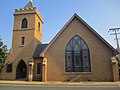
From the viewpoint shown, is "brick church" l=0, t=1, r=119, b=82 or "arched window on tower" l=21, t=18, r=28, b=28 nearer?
"brick church" l=0, t=1, r=119, b=82

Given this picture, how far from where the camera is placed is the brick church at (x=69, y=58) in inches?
941

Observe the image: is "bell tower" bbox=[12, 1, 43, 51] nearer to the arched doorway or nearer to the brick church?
the brick church

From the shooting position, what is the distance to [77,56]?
2512cm

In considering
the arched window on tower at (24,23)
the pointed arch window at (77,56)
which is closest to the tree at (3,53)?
the arched window on tower at (24,23)

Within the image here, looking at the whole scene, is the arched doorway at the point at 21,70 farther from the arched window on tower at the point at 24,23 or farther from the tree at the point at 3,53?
the arched window on tower at the point at 24,23

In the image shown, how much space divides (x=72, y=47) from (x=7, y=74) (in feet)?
42.6

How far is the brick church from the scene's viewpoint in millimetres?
23891

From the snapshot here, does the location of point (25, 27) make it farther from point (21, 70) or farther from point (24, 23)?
point (21, 70)

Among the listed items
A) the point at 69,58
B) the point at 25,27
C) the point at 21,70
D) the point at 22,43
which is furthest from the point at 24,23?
the point at 69,58

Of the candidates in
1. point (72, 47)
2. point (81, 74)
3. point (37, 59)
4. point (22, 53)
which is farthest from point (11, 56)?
point (81, 74)

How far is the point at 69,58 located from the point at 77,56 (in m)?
1.35

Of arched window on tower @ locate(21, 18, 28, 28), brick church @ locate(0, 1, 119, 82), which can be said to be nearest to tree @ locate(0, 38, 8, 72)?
brick church @ locate(0, 1, 119, 82)

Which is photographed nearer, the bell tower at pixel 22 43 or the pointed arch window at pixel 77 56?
the pointed arch window at pixel 77 56

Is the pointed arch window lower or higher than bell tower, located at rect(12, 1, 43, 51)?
lower
